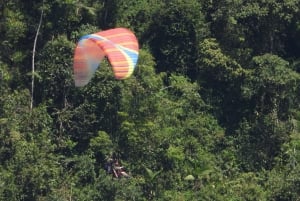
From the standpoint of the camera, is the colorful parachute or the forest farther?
the forest

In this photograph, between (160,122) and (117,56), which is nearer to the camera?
(117,56)

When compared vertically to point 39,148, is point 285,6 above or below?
above

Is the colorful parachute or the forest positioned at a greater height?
the colorful parachute

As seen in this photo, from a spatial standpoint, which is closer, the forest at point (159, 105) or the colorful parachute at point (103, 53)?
the colorful parachute at point (103, 53)

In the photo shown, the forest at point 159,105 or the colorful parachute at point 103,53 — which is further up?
the colorful parachute at point 103,53

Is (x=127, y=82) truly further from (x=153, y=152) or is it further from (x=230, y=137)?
(x=230, y=137)

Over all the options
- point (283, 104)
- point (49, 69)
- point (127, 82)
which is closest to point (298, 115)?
point (283, 104)
